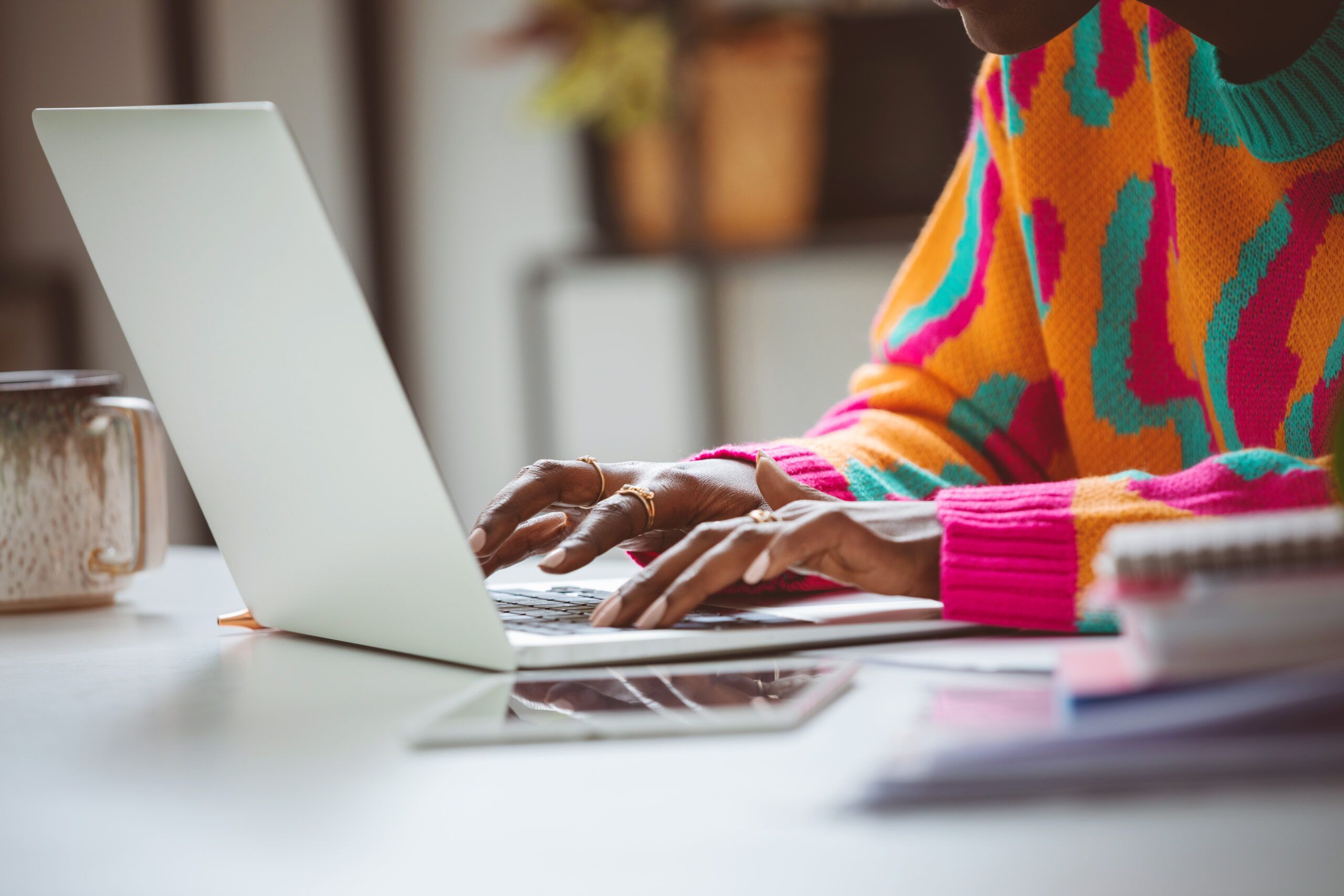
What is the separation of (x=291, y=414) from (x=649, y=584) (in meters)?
0.17

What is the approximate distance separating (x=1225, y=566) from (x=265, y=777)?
282 mm

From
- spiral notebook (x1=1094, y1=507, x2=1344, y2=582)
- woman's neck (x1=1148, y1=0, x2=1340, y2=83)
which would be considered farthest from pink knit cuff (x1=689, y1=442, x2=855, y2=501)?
spiral notebook (x1=1094, y1=507, x2=1344, y2=582)

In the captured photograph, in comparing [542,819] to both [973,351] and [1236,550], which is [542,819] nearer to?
[1236,550]

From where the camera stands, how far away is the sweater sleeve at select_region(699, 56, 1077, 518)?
0.97 m

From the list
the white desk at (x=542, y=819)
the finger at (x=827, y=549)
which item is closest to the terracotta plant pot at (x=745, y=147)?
the finger at (x=827, y=549)

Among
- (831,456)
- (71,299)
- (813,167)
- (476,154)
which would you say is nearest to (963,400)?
(831,456)

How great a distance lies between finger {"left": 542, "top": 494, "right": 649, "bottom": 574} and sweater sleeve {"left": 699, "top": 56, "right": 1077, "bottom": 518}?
0.79ft

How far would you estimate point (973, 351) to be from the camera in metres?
0.99

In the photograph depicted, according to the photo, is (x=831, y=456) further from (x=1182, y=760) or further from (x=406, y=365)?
(x=406, y=365)

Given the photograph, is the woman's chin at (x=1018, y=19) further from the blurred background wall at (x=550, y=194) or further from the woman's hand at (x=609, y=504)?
the blurred background wall at (x=550, y=194)

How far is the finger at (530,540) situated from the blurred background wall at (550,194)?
1376 millimetres

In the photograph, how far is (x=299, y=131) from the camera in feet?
8.25

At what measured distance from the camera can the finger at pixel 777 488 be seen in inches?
28.6

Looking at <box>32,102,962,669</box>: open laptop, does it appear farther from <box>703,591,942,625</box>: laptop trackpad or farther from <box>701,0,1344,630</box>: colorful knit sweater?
<box>701,0,1344,630</box>: colorful knit sweater
